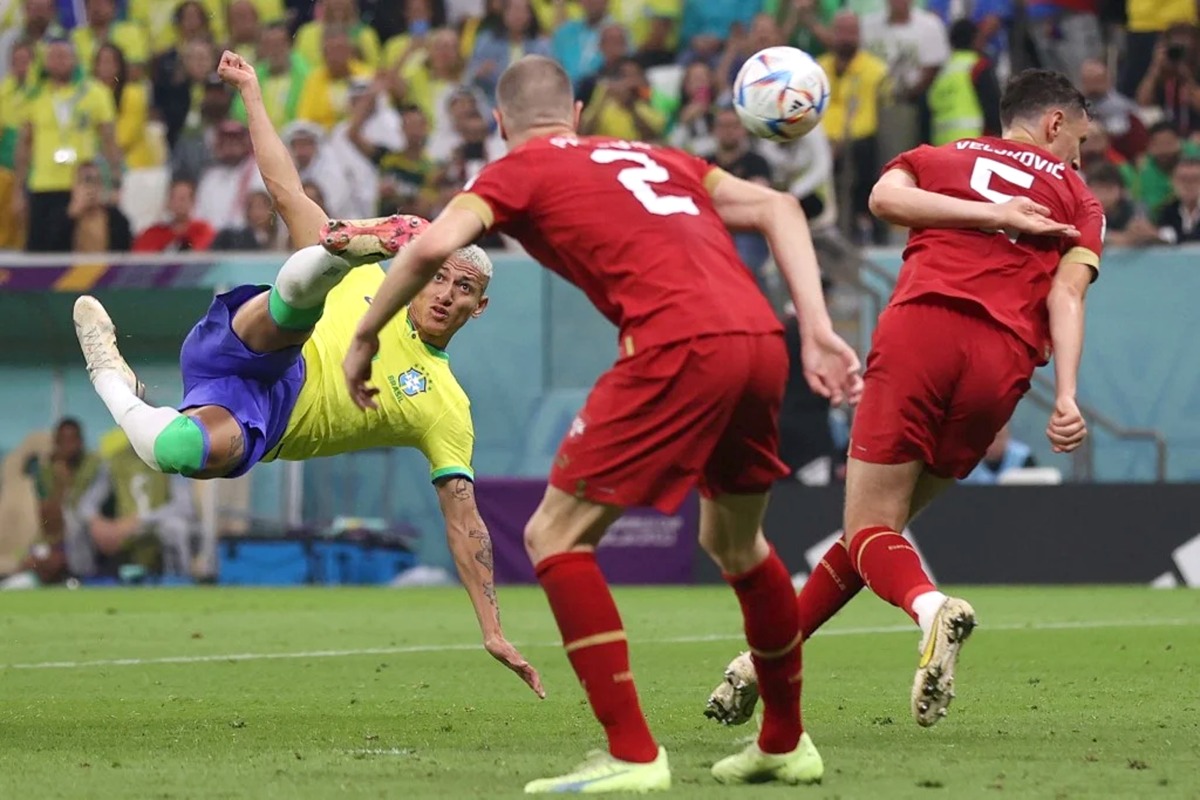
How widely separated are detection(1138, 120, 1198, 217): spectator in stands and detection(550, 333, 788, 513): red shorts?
14448 millimetres

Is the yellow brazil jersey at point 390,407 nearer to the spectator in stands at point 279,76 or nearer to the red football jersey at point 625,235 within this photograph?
the red football jersey at point 625,235

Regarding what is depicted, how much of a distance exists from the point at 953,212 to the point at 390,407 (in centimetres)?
271

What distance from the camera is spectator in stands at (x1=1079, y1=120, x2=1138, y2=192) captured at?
19.0 meters

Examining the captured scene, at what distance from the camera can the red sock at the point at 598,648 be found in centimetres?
541

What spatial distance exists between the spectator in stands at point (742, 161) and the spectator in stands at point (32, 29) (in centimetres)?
835

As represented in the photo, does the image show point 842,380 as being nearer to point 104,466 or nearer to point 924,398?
point 924,398

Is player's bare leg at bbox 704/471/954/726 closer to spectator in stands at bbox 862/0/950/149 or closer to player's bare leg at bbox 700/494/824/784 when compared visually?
player's bare leg at bbox 700/494/824/784

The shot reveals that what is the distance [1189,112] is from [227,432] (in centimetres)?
1365

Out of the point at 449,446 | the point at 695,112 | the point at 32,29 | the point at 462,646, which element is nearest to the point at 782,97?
the point at 449,446

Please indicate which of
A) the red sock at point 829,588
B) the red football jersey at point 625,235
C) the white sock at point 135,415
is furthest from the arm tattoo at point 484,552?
the red football jersey at point 625,235

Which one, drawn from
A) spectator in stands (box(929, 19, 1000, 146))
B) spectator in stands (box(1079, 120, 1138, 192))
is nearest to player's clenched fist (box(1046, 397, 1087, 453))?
spectator in stands (box(1079, 120, 1138, 192))

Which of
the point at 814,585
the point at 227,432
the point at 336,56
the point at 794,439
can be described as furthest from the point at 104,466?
the point at 814,585

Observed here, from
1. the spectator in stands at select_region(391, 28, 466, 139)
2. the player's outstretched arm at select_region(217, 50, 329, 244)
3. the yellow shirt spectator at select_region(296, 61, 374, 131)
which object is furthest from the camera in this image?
the yellow shirt spectator at select_region(296, 61, 374, 131)

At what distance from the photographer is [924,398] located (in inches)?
279
